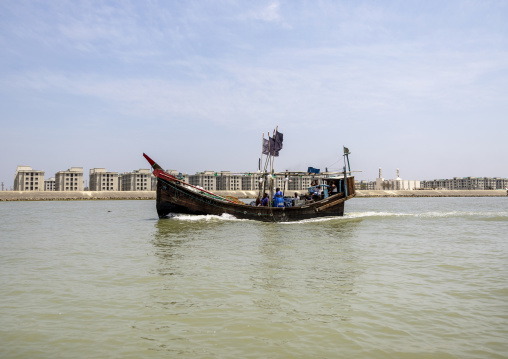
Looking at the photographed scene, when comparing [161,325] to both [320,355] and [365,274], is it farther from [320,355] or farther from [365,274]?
[365,274]

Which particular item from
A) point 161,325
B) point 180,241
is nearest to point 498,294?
point 161,325

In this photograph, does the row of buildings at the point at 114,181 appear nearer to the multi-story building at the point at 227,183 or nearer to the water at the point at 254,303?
the multi-story building at the point at 227,183

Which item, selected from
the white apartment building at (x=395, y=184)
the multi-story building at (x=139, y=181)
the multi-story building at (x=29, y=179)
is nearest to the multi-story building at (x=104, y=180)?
the multi-story building at (x=139, y=181)

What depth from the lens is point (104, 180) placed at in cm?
15775

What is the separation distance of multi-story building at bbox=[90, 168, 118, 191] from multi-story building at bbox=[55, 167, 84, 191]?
261 inches

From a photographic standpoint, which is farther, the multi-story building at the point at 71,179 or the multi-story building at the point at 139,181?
the multi-story building at the point at 139,181

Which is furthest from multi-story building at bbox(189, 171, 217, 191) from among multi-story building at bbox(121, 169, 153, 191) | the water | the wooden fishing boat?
the water

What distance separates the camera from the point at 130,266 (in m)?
10.9

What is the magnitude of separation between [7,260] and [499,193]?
20633cm

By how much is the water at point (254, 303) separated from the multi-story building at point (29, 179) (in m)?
151

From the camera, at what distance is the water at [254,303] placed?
539 cm

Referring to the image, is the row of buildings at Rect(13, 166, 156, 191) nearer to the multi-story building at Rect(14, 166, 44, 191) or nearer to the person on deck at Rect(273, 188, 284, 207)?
the multi-story building at Rect(14, 166, 44, 191)

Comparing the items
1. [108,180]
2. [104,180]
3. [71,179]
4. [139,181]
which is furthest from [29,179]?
[139,181]

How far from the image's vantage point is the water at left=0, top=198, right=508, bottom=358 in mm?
5387
